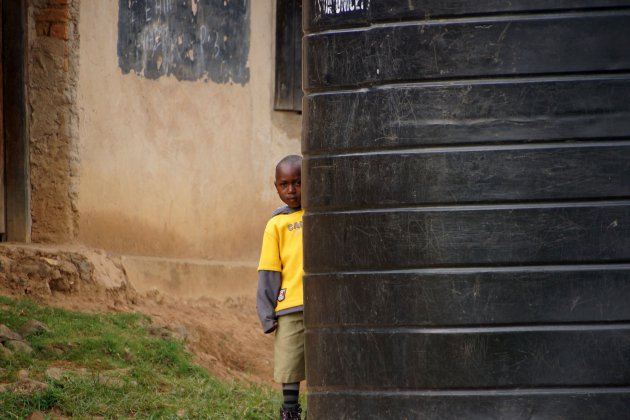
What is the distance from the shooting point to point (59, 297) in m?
7.62

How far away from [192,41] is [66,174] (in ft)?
5.83

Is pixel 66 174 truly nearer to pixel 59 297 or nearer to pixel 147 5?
pixel 59 297

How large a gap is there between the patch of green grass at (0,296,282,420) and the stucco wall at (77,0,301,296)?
1281 millimetres

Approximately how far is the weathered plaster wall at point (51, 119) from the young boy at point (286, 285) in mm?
3510

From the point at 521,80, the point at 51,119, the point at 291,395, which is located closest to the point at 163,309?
the point at 51,119

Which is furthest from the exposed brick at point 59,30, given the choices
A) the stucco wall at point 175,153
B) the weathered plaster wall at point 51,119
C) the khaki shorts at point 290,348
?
the khaki shorts at point 290,348

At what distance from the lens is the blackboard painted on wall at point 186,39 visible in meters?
8.73

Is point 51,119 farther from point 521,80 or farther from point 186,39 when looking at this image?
point 521,80

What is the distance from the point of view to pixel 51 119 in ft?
26.9

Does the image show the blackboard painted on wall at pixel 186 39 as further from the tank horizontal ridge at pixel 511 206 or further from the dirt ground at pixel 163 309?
the tank horizontal ridge at pixel 511 206

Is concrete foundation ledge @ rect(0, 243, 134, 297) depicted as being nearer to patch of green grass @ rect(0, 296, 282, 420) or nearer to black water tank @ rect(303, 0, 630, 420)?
patch of green grass @ rect(0, 296, 282, 420)

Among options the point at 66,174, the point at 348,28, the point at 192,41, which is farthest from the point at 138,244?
the point at 348,28

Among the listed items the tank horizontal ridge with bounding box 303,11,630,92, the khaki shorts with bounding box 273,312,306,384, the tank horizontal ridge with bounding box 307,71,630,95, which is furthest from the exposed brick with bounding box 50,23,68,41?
the tank horizontal ridge with bounding box 307,71,630,95

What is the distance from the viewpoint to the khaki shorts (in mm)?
5078
